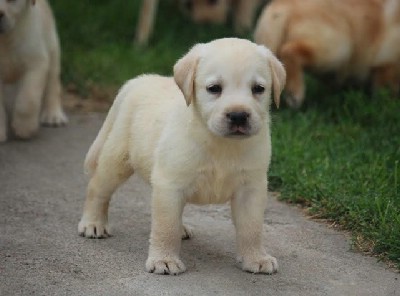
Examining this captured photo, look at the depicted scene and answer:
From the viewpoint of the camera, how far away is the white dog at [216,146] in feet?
13.3

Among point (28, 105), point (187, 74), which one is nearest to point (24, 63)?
point (28, 105)

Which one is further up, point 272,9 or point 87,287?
point 272,9

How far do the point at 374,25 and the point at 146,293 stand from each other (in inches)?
159

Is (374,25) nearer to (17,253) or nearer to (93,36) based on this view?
(93,36)

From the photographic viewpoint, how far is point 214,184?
13.8ft

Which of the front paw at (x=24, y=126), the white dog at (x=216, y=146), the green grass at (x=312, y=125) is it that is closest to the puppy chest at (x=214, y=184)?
the white dog at (x=216, y=146)

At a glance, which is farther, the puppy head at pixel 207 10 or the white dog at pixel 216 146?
the puppy head at pixel 207 10

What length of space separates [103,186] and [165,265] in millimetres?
670

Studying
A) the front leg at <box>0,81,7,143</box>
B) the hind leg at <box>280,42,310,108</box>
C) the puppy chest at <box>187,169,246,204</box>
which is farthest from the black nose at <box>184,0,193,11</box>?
the puppy chest at <box>187,169,246,204</box>

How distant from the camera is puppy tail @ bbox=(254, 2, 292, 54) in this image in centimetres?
725

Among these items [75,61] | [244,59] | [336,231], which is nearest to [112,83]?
[75,61]

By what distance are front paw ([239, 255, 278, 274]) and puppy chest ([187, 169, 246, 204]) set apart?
306 millimetres

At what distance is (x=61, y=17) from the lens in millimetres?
9703

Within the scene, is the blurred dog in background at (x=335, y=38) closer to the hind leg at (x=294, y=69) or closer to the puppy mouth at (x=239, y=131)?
the hind leg at (x=294, y=69)
